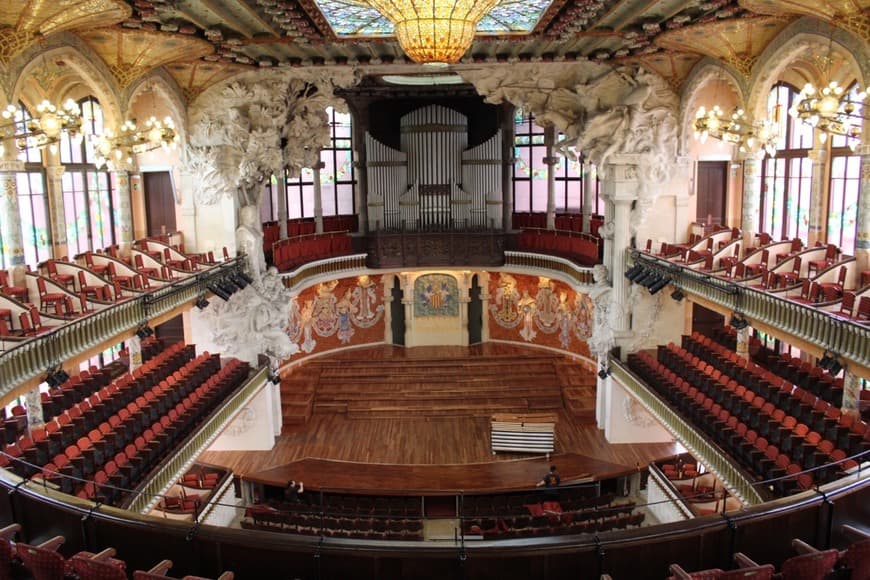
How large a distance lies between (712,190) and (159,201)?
54.9ft

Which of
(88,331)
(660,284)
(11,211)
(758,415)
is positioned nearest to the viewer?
(88,331)

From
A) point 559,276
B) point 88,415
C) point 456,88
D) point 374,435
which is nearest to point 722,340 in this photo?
point 559,276

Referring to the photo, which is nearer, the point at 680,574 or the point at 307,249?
the point at 680,574

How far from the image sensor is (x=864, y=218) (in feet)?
42.1

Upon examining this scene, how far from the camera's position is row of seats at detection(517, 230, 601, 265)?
71.8ft

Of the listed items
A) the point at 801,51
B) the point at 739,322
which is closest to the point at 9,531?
the point at 739,322

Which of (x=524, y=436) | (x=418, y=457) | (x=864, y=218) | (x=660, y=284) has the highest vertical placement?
(x=864, y=218)

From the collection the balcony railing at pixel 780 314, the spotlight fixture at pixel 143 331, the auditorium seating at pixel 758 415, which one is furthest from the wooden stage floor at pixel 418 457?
the spotlight fixture at pixel 143 331

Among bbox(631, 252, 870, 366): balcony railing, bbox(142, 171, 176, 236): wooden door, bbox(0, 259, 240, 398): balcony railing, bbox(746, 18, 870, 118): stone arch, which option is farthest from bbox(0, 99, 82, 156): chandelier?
bbox(746, 18, 870, 118): stone arch

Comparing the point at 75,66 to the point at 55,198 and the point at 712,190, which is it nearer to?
the point at 55,198

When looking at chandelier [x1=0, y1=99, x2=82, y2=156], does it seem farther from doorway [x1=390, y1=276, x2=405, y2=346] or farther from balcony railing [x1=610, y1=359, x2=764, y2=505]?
doorway [x1=390, y1=276, x2=405, y2=346]

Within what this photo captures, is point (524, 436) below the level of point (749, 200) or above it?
below

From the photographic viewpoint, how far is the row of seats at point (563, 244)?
862 inches

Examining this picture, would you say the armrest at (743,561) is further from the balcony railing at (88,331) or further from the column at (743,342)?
the column at (743,342)
